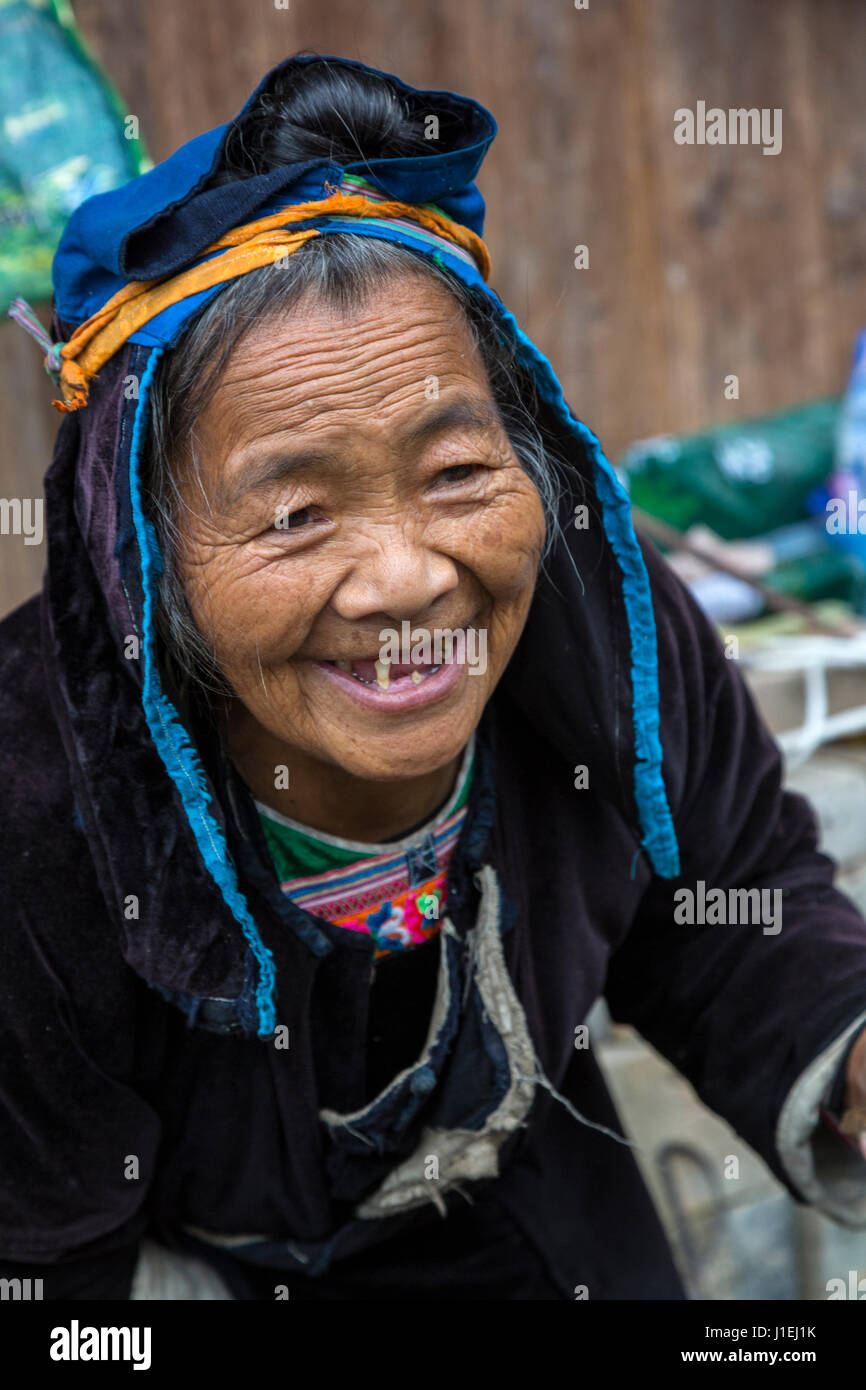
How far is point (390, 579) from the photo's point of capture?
1.42m

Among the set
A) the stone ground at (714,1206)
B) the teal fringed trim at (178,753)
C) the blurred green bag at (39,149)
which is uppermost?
the blurred green bag at (39,149)

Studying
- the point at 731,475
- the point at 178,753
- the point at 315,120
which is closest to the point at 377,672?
the point at 178,753

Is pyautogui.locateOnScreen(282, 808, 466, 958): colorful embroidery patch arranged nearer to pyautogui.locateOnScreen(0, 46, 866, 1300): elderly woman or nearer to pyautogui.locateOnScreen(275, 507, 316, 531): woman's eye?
pyautogui.locateOnScreen(0, 46, 866, 1300): elderly woman

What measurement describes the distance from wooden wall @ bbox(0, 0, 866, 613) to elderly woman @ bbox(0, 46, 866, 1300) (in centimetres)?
152

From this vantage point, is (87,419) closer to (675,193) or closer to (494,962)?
(494,962)

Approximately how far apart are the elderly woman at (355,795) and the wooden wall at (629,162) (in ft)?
4.99

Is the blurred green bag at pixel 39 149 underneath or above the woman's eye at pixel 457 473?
above

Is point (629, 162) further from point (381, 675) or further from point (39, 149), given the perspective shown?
point (381, 675)

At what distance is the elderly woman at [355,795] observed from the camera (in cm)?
144

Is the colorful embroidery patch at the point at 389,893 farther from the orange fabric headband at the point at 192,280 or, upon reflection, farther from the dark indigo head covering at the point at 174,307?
the orange fabric headband at the point at 192,280

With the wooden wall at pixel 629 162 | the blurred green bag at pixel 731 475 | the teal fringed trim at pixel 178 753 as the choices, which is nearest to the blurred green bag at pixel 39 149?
the wooden wall at pixel 629 162

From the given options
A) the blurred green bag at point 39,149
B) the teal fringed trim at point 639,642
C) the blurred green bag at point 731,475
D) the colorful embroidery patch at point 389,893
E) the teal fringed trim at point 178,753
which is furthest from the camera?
the blurred green bag at point 731,475

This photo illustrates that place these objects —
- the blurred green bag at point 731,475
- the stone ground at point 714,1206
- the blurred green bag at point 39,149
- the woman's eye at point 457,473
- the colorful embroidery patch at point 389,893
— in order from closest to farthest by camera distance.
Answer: the woman's eye at point 457,473 < the colorful embroidery patch at point 389,893 < the blurred green bag at point 39,149 < the stone ground at point 714,1206 < the blurred green bag at point 731,475

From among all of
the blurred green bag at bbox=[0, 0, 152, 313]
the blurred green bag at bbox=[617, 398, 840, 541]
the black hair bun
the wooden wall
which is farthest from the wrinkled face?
the blurred green bag at bbox=[617, 398, 840, 541]
